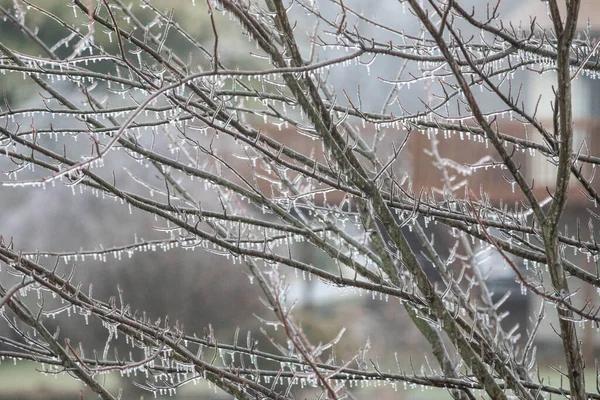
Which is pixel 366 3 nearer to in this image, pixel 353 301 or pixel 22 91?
pixel 353 301

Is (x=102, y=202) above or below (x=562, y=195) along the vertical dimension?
above

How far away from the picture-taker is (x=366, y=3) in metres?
2.69

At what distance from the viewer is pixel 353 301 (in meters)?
3.03

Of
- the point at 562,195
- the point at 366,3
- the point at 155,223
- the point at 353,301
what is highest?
the point at 366,3

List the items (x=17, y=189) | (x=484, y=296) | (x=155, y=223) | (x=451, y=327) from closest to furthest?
(x=451, y=327), (x=484, y=296), (x=155, y=223), (x=17, y=189)

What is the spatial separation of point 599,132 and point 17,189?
2.54 metres

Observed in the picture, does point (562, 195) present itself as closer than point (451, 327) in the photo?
Yes

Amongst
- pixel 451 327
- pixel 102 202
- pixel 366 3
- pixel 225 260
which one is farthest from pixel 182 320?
pixel 451 327

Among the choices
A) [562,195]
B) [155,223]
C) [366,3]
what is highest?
[366,3]

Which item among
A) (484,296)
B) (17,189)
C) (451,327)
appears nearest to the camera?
(451,327)

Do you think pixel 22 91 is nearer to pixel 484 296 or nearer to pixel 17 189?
pixel 17 189

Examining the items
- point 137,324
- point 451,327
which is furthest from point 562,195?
point 137,324

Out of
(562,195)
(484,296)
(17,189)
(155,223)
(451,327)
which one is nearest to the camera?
(562,195)

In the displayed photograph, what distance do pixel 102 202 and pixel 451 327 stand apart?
7.38 ft
